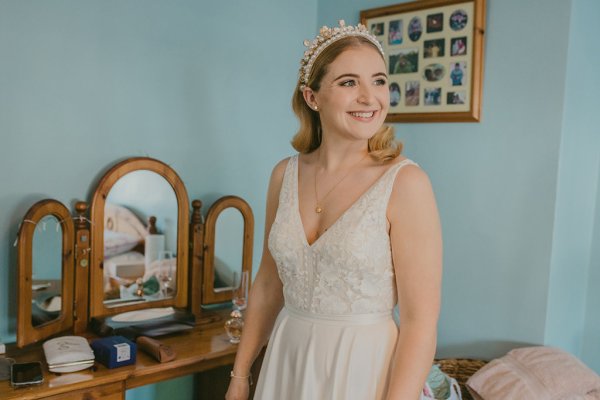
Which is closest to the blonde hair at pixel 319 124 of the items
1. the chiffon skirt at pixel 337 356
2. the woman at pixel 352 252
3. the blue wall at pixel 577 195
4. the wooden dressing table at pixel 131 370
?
the woman at pixel 352 252

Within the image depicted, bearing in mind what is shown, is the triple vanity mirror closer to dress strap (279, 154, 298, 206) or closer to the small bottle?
the small bottle

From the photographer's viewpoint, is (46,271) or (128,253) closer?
(46,271)

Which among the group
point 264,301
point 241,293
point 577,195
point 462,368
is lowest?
point 462,368

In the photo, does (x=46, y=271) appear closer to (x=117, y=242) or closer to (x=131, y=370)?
(x=117, y=242)

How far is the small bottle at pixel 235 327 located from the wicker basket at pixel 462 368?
794 mm

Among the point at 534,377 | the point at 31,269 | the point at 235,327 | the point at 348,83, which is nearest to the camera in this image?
the point at 348,83

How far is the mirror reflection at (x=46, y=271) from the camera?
1.89 m

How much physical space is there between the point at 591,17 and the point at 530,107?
0.43 metres

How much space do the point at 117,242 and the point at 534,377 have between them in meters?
1.53

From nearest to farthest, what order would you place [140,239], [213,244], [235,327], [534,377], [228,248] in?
[534,377] < [235,327] < [140,239] < [213,244] < [228,248]

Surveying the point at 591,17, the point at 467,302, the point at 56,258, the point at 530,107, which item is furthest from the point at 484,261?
the point at 56,258

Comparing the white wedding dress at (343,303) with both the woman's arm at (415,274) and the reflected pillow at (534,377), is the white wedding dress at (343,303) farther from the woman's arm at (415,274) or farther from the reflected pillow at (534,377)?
the reflected pillow at (534,377)

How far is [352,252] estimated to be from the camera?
1.38 meters

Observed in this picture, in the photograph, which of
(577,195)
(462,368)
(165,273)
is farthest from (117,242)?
(577,195)
